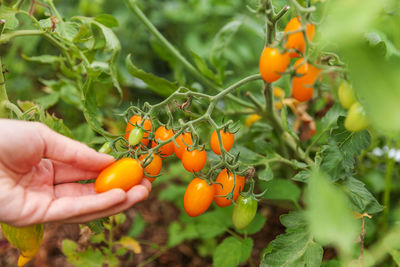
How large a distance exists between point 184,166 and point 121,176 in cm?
16

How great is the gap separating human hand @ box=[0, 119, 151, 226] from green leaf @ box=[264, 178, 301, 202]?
0.49 m

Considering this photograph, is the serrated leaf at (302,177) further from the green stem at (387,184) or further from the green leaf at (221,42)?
the green leaf at (221,42)

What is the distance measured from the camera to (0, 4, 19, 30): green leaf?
103 cm

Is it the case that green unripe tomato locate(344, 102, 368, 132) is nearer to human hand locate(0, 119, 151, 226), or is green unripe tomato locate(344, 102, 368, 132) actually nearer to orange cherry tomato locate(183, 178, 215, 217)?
orange cherry tomato locate(183, 178, 215, 217)

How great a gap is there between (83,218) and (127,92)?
1.54 m

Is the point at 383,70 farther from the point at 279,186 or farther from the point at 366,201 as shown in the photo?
the point at 279,186

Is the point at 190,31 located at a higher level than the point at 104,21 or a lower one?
lower

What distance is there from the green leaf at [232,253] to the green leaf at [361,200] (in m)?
0.37

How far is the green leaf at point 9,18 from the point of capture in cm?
103

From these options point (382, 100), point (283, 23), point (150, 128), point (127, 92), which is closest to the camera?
point (382, 100)

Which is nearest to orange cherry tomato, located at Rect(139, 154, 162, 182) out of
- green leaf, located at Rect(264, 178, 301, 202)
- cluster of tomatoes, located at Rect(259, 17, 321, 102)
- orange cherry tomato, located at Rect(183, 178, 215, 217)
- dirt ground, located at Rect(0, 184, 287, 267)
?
orange cherry tomato, located at Rect(183, 178, 215, 217)

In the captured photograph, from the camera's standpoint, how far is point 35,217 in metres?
0.87

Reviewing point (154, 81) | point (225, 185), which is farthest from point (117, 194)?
point (154, 81)

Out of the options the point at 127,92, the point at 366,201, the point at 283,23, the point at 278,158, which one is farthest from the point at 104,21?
the point at 127,92
